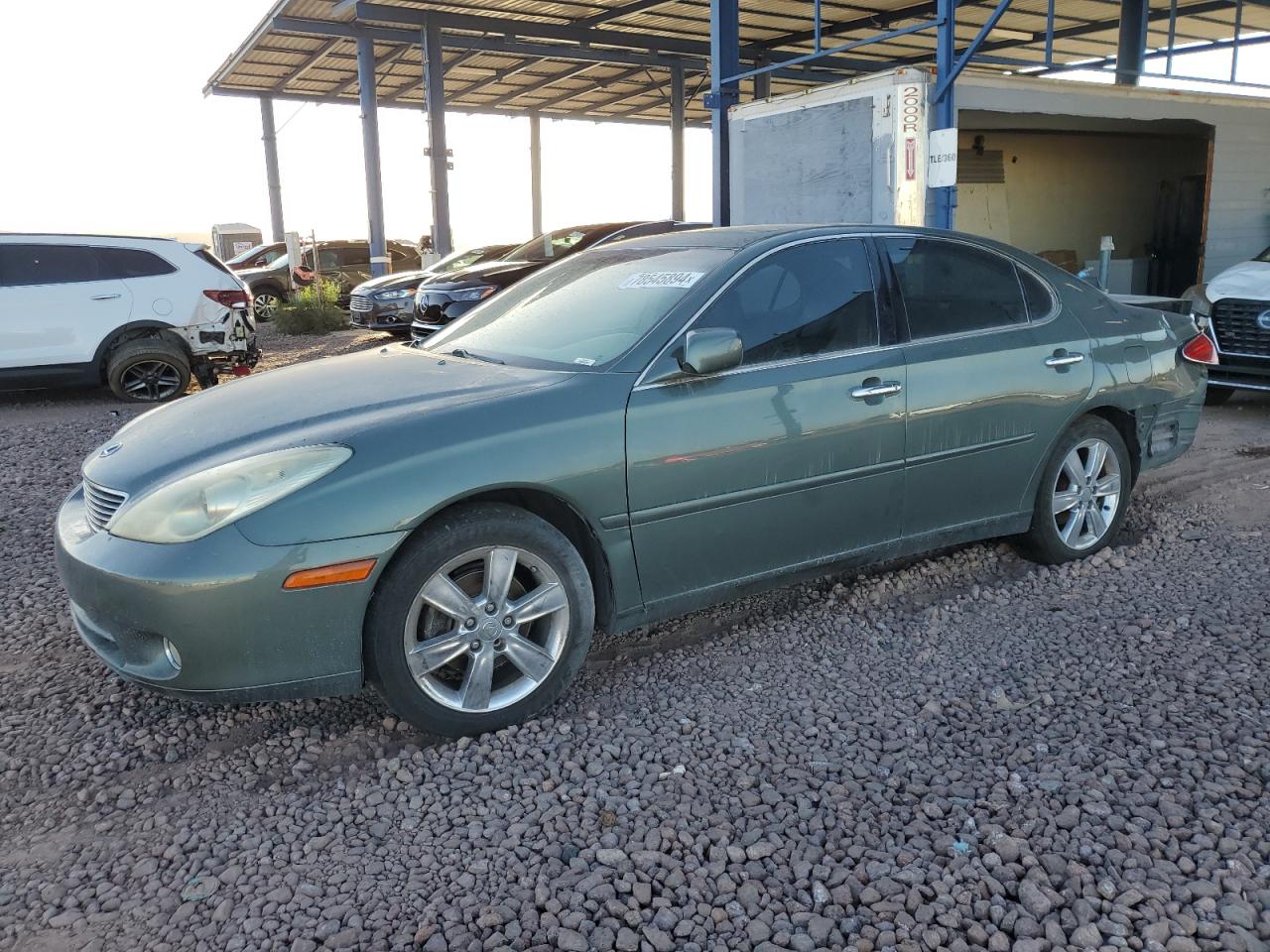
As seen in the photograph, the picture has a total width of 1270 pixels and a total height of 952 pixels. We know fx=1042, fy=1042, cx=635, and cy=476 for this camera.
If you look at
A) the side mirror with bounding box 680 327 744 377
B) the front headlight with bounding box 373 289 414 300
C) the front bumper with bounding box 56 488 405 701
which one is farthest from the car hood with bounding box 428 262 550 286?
the front bumper with bounding box 56 488 405 701

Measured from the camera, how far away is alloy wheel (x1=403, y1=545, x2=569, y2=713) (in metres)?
3.15

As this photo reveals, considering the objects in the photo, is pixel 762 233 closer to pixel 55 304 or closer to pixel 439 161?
pixel 55 304

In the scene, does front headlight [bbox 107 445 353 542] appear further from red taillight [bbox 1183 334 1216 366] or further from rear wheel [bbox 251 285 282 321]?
rear wheel [bbox 251 285 282 321]

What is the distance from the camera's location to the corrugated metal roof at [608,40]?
17.9 m

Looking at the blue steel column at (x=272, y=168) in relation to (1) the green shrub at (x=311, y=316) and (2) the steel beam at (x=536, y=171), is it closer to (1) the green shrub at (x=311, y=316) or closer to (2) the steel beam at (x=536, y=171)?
(2) the steel beam at (x=536, y=171)

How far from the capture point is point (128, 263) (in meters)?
9.94

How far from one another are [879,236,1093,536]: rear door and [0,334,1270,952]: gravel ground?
50 centimetres

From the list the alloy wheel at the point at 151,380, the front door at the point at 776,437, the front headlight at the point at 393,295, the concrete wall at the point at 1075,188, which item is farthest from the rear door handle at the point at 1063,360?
the front headlight at the point at 393,295

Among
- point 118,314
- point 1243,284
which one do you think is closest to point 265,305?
point 118,314

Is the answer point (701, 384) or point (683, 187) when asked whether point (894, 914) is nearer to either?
point (701, 384)

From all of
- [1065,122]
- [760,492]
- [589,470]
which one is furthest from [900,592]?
[1065,122]

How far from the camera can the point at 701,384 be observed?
3.58 meters

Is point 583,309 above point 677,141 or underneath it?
underneath

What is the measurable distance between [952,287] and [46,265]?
28.6 ft
